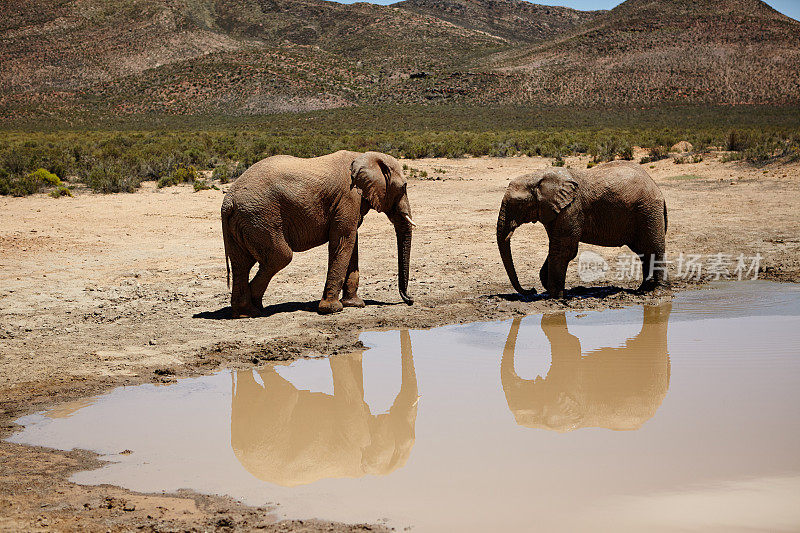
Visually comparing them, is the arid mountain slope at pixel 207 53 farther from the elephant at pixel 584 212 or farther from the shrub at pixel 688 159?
the elephant at pixel 584 212

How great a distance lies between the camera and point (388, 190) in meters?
11.1

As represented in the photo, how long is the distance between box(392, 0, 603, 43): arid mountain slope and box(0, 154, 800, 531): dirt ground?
164459 millimetres

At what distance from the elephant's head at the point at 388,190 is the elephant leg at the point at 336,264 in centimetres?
60

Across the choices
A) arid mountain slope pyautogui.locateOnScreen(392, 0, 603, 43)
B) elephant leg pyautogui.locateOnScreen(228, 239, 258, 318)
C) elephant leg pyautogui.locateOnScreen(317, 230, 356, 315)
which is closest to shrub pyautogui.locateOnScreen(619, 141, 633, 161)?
elephant leg pyautogui.locateOnScreen(317, 230, 356, 315)

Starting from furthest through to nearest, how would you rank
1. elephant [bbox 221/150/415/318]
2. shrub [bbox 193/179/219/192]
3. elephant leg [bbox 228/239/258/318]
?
shrub [bbox 193/179/219/192] < elephant leg [bbox 228/239/258/318] < elephant [bbox 221/150/415/318]

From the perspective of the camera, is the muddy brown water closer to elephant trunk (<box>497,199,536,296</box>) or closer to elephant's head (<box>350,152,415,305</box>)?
elephant's head (<box>350,152,415,305</box>)

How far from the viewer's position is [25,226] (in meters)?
16.9

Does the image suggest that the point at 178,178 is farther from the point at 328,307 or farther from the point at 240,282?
the point at 328,307

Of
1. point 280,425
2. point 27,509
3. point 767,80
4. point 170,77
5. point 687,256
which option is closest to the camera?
point 27,509

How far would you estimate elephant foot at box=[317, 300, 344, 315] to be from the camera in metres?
10.9

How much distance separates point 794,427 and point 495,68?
90.2 metres

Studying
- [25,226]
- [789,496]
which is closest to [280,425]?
[789,496]

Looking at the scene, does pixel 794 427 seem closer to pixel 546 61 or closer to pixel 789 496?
pixel 789 496
